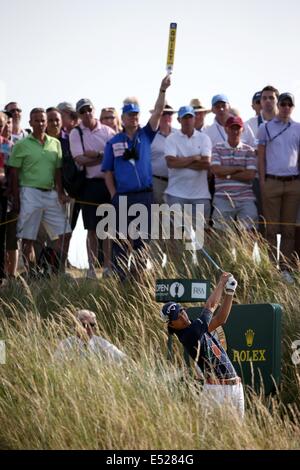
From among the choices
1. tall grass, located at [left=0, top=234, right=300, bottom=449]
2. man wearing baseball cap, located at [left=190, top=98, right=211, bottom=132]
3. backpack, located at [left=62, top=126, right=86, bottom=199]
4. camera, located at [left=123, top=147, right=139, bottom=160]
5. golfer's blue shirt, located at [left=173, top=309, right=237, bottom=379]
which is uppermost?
man wearing baseball cap, located at [left=190, top=98, right=211, bottom=132]

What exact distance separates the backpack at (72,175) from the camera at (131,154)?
960 millimetres

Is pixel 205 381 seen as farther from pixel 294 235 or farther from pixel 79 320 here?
pixel 294 235

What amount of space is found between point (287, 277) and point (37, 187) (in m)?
3.97

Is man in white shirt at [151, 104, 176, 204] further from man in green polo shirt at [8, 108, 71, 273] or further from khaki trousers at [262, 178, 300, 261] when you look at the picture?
khaki trousers at [262, 178, 300, 261]

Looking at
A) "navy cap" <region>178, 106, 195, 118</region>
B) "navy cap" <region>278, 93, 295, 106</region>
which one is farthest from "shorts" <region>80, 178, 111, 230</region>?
"navy cap" <region>278, 93, 295, 106</region>

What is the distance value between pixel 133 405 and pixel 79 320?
9.43 ft

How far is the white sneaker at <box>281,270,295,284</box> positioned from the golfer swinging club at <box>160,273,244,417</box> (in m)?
3.42

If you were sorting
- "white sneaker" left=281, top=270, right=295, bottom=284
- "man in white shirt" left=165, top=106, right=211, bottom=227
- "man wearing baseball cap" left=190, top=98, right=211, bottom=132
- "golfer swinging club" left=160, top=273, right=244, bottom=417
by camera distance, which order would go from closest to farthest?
"golfer swinging club" left=160, top=273, right=244, bottom=417
"white sneaker" left=281, top=270, right=295, bottom=284
"man in white shirt" left=165, top=106, right=211, bottom=227
"man wearing baseball cap" left=190, top=98, right=211, bottom=132

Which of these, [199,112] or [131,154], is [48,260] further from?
[199,112]

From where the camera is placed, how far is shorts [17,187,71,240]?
55.7 feet

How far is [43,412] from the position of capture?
10469 millimetres

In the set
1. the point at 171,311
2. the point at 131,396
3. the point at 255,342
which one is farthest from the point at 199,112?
the point at 131,396

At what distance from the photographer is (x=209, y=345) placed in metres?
11.1

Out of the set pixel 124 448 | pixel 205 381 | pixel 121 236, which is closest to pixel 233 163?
pixel 121 236
